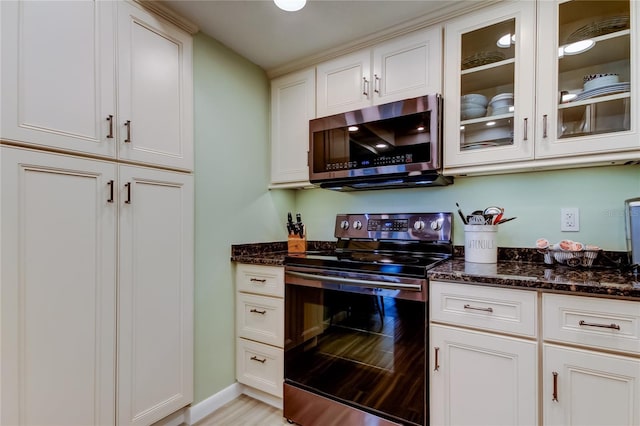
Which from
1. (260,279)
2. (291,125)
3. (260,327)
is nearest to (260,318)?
(260,327)

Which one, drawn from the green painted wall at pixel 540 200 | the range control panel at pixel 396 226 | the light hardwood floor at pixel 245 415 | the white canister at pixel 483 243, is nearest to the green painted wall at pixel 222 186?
the light hardwood floor at pixel 245 415

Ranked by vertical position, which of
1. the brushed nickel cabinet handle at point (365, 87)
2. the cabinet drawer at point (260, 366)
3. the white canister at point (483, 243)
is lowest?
the cabinet drawer at point (260, 366)

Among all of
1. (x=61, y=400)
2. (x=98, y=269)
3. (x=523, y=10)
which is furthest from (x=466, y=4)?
(x=61, y=400)

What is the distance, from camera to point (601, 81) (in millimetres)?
1329

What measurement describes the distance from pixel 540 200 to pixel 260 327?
177 centimetres

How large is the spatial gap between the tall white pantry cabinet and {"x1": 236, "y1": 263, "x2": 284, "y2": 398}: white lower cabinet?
34cm

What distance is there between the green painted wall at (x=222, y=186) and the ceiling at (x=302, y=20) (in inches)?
6.6

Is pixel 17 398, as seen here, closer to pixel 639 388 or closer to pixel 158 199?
pixel 158 199

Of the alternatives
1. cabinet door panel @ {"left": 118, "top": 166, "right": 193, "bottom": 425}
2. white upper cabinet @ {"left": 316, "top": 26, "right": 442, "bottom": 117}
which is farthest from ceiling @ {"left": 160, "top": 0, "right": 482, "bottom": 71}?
cabinet door panel @ {"left": 118, "top": 166, "right": 193, "bottom": 425}

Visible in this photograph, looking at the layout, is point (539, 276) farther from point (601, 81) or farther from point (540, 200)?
point (601, 81)

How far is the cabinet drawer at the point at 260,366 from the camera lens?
1.81 m

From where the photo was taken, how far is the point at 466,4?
156 cm

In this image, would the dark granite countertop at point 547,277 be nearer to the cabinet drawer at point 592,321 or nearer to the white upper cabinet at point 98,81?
the cabinet drawer at point 592,321

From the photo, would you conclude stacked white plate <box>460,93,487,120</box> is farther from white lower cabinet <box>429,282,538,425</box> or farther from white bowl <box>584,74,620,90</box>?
white lower cabinet <box>429,282,538,425</box>
